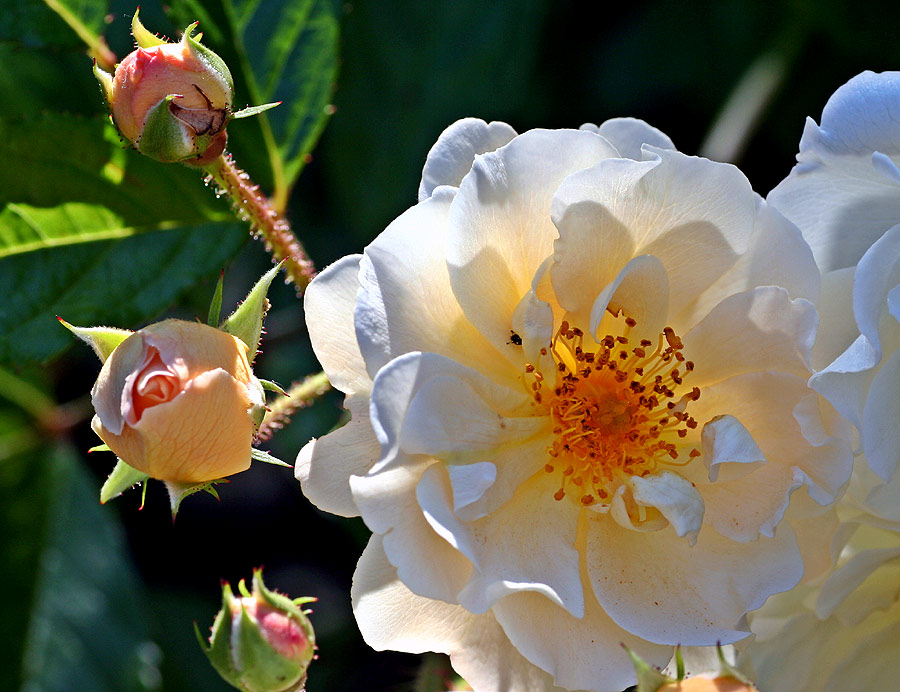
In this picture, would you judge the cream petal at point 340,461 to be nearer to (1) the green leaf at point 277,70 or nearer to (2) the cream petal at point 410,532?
(2) the cream petal at point 410,532

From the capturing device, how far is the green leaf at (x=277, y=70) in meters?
1.64

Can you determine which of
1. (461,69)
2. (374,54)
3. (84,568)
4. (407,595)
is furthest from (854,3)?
(84,568)

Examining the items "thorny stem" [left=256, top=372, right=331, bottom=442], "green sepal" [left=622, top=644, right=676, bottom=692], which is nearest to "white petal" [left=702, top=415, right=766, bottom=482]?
"green sepal" [left=622, top=644, right=676, bottom=692]

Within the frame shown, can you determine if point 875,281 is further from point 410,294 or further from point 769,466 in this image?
point 410,294

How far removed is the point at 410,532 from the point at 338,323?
0.24 metres

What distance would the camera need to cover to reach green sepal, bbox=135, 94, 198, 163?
1.21 meters

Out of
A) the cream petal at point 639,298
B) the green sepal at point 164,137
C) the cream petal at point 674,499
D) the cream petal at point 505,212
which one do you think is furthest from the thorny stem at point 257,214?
the cream petal at point 674,499

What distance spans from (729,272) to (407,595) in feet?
1.73

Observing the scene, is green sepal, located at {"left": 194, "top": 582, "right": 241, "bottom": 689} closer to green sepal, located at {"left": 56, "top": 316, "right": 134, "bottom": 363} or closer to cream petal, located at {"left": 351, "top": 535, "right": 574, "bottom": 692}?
cream petal, located at {"left": 351, "top": 535, "right": 574, "bottom": 692}

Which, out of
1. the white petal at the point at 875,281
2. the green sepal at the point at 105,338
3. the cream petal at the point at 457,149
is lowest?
the white petal at the point at 875,281

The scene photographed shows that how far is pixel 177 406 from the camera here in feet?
3.52

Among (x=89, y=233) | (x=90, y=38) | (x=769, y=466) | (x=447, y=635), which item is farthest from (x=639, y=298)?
(x=90, y=38)

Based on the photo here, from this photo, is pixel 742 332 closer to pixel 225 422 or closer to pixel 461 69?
pixel 225 422

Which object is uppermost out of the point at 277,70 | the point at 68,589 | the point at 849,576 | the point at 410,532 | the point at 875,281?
the point at 277,70
